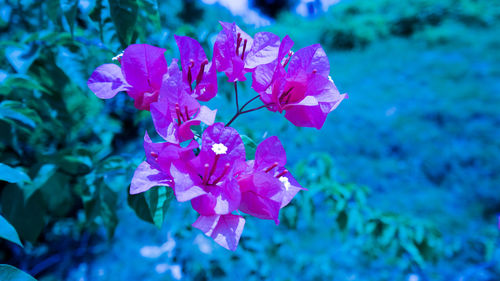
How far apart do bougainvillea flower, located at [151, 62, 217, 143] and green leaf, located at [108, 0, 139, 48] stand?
0.66 ft

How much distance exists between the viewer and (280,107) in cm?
58

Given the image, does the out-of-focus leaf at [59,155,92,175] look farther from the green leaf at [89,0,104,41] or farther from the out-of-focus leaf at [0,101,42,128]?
the green leaf at [89,0,104,41]

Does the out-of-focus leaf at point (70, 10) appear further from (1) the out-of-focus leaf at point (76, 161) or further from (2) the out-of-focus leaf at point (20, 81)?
(1) the out-of-focus leaf at point (76, 161)

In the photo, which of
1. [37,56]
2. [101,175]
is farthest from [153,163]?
[37,56]

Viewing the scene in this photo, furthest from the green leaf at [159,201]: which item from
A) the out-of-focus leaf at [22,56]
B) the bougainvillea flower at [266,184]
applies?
the out-of-focus leaf at [22,56]

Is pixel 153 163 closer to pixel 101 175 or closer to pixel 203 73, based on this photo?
pixel 203 73

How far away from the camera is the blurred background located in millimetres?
903

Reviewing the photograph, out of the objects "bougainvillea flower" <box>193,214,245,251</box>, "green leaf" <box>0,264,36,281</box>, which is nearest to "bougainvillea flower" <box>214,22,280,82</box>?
"bougainvillea flower" <box>193,214,245,251</box>

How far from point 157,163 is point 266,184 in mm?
152

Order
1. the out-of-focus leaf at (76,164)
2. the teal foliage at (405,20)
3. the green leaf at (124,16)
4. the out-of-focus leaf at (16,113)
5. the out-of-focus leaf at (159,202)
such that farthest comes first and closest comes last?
the teal foliage at (405,20) → the out-of-focus leaf at (76,164) → the out-of-focus leaf at (16,113) → the green leaf at (124,16) → the out-of-focus leaf at (159,202)

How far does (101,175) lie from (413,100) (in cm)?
398

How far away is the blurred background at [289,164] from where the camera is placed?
903 millimetres

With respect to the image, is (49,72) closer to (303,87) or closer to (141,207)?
(141,207)

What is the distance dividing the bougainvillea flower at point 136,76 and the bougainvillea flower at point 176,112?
5 centimetres
